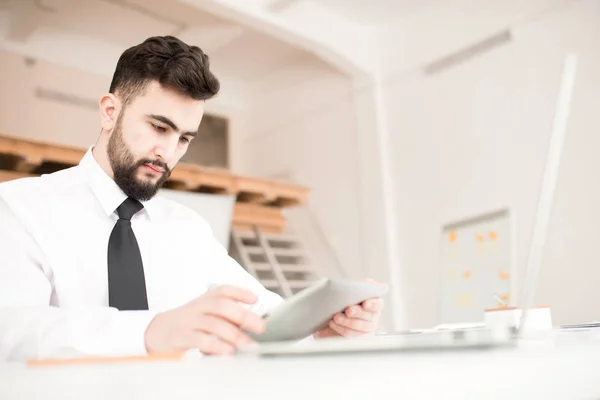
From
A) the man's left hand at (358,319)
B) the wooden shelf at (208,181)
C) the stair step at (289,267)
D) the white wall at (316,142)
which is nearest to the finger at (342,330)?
the man's left hand at (358,319)

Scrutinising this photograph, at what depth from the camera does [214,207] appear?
4289 mm

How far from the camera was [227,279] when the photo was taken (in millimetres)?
1777

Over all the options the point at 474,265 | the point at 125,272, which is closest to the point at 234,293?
the point at 125,272

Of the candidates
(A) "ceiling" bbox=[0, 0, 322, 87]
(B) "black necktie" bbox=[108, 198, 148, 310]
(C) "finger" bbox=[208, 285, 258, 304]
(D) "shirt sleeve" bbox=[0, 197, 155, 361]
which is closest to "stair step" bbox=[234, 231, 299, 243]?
(A) "ceiling" bbox=[0, 0, 322, 87]

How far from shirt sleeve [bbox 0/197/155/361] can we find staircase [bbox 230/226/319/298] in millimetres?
3314

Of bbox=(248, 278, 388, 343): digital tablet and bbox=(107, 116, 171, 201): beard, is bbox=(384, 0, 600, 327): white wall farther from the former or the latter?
bbox=(248, 278, 388, 343): digital tablet

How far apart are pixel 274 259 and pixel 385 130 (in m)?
1.68

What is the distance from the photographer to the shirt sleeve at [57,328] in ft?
2.71

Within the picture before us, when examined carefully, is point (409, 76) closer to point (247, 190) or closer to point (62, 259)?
point (247, 190)

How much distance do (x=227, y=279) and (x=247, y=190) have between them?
2.85 meters

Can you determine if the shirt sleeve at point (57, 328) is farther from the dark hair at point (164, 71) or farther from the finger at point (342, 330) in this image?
the dark hair at point (164, 71)

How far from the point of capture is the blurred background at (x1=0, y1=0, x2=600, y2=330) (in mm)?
4004

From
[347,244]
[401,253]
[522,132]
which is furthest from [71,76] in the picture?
[522,132]

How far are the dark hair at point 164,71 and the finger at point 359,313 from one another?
2.83ft
